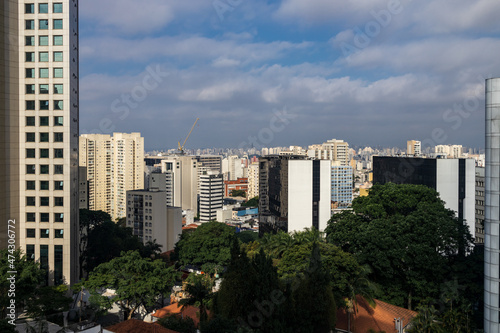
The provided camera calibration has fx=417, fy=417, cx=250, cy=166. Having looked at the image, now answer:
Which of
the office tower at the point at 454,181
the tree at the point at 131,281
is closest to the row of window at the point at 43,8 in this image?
the tree at the point at 131,281

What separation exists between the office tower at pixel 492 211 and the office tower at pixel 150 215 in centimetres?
3030

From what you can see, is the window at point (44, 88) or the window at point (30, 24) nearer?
the window at point (30, 24)

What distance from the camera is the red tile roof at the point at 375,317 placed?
17281 millimetres

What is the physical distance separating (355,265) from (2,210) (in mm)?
17450

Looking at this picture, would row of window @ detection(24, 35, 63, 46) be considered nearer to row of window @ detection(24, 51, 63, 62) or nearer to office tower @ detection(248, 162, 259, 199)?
row of window @ detection(24, 51, 63, 62)

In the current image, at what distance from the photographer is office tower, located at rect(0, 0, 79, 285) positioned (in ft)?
71.8

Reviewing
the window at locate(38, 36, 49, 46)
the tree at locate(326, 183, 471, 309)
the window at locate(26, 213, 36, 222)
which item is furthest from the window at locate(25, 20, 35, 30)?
the tree at locate(326, 183, 471, 309)

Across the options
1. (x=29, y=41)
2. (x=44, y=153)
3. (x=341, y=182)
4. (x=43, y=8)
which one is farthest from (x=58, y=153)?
(x=341, y=182)

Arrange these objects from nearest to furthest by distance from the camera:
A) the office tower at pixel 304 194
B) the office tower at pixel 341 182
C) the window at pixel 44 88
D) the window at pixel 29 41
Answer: the window at pixel 29 41, the window at pixel 44 88, the office tower at pixel 304 194, the office tower at pixel 341 182

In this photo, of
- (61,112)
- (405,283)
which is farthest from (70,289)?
(405,283)

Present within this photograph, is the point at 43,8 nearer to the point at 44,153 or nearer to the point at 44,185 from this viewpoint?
the point at 44,153

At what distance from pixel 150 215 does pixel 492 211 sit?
3150 cm

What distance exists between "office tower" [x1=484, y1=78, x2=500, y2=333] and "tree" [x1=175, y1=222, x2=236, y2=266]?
1840 centimetres

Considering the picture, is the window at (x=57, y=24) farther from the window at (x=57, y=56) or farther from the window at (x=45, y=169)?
the window at (x=45, y=169)
